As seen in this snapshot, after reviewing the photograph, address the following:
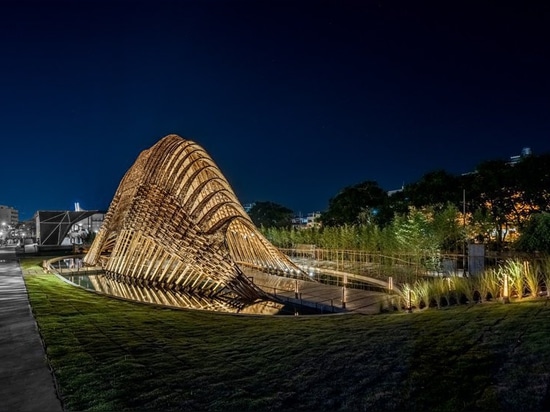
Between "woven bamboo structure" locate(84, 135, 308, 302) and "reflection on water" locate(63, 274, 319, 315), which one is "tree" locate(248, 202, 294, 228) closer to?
"woven bamboo structure" locate(84, 135, 308, 302)

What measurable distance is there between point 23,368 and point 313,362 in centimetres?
438

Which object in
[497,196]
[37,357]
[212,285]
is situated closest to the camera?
[37,357]

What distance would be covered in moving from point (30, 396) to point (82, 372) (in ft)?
2.82

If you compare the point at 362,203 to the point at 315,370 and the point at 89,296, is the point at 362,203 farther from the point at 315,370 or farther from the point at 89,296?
→ the point at 315,370

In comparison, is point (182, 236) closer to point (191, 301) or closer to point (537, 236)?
point (191, 301)

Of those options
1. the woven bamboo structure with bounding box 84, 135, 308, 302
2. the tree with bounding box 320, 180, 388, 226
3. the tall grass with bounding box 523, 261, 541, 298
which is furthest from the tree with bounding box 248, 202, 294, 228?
the tall grass with bounding box 523, 261, 541, 298

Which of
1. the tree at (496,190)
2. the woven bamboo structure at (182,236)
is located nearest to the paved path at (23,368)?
the woven bamboo structure at (182,236)

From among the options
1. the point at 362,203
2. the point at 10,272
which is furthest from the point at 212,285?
the point at 362,203

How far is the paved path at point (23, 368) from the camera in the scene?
484 centimetres

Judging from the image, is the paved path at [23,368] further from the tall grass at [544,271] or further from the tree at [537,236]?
the tree at [537,236]

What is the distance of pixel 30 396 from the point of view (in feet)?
16.5

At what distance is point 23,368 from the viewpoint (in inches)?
241

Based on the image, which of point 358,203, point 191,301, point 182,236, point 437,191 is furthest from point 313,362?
point 358,203

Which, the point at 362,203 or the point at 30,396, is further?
the point at 362,203
